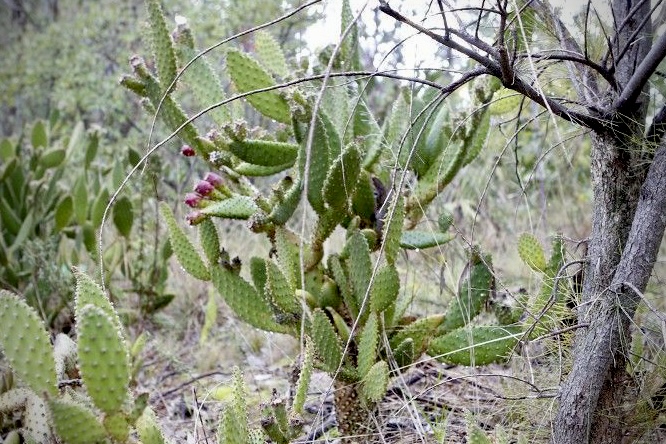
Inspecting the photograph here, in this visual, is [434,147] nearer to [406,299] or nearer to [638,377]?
[406,299]

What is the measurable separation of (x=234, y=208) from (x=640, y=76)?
85 cm

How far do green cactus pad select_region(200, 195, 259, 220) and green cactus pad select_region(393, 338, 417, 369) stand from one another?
0.43 m

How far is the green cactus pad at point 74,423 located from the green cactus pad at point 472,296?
2.58ft

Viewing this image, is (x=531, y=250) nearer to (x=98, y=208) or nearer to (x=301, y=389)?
(x=301, y=389)

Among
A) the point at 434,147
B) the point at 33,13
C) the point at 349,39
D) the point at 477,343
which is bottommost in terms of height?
the point at 477,343

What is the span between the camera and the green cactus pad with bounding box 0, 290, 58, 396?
1058 millimetres

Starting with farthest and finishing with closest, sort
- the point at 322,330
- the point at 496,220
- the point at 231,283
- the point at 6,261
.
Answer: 1. the point at 496,220
2. the point at 6,261
3. the point at 231,283
4. the point at 322,330

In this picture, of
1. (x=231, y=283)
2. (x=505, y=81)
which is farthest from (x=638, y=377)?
(x=231, y=283)

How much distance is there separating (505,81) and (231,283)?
2.75ft

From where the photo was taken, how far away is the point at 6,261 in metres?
2.55

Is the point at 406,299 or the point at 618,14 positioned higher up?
the point at 618,14

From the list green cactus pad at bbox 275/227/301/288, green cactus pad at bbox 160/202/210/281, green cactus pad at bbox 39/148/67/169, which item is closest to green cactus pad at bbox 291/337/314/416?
green cactus pad at bbox 275/227/301/288

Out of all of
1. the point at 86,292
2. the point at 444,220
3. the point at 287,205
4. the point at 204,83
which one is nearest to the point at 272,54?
the point at 204,83

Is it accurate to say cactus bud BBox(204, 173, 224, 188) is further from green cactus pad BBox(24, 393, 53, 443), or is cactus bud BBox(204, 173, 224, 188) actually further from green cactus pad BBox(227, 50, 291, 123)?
green cactus pad BBox(24, 393, 53, 443)
